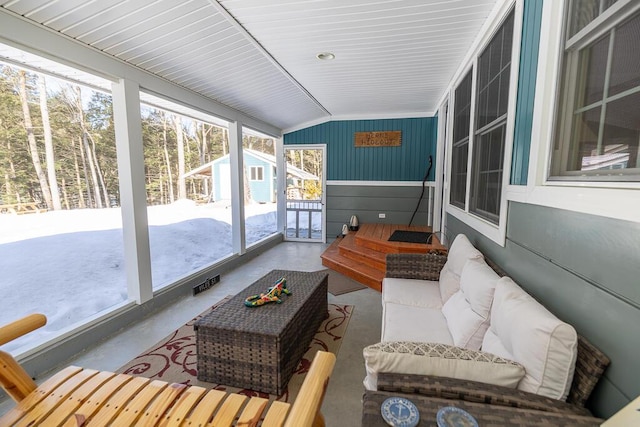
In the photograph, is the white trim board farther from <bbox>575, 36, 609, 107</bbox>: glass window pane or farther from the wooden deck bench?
the wooden deck bench

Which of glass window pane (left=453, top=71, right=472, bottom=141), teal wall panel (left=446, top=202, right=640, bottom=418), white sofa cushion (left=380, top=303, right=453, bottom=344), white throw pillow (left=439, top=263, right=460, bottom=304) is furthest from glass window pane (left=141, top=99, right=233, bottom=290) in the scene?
teal wall panel (left=446, top=202, right=640, bottom=418)

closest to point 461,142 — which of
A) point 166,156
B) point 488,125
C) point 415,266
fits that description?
point 488,125

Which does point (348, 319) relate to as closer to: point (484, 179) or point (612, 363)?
point (484, 179)

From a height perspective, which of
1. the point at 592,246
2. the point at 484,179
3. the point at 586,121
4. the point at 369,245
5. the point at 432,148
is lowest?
the point at 369,245

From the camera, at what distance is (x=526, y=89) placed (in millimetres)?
1680

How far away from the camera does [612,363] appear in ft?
3.14

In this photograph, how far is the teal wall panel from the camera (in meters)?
0.89

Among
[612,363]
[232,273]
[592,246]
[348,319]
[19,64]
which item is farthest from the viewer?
[232,273]

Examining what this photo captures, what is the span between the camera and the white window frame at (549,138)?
1.09m

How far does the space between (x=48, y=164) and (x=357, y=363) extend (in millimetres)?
5521

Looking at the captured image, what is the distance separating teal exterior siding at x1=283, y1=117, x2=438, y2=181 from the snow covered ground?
2.58 meters

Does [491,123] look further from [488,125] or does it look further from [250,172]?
[250,172]

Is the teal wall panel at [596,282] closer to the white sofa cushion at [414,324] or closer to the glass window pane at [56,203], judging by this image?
the white sofa cushion at [414,324]

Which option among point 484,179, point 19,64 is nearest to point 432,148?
point 484,179
